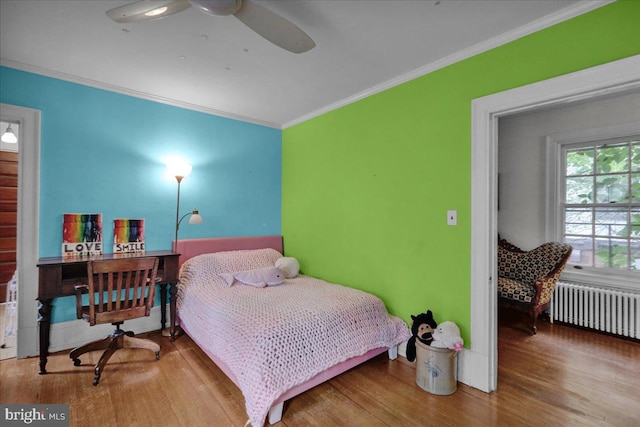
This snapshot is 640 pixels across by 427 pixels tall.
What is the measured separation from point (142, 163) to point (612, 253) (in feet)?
16.8

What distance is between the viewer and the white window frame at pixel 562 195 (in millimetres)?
3131

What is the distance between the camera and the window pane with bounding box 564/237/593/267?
346 centimetres

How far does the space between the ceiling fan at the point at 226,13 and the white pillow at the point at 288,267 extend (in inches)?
89.3

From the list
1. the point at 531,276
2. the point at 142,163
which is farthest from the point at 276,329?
the point at 531,276

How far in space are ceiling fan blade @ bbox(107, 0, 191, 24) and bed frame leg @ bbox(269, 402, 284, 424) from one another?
221cm

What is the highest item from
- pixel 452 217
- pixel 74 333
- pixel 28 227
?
pixel 452 217

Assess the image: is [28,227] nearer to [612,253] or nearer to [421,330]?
[421,330]

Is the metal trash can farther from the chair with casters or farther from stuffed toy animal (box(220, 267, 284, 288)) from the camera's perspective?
the chair with casters

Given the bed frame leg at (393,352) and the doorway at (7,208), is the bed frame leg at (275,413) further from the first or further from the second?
the doorway at (7,208)

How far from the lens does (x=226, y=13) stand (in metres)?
1.48

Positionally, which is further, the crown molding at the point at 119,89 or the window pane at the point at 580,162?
the window pane at the point at 580,162

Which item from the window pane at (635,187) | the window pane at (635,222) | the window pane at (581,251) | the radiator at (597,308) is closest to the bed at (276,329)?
the radiator at (597,308)

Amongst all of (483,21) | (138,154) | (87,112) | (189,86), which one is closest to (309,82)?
(189,86)

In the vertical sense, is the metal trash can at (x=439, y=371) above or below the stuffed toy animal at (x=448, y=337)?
below
